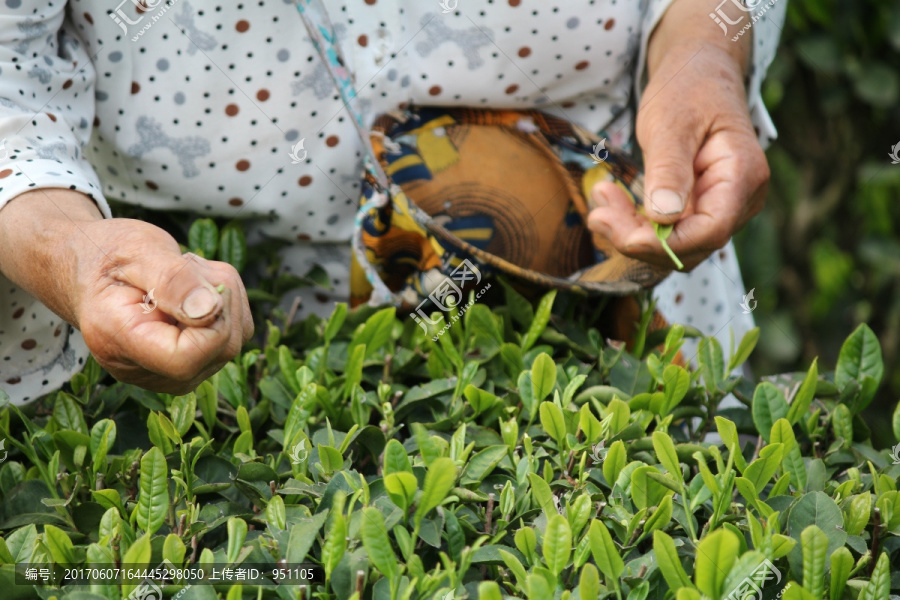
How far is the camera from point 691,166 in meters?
1.16

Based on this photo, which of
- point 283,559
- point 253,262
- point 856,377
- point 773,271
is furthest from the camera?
point 773,271

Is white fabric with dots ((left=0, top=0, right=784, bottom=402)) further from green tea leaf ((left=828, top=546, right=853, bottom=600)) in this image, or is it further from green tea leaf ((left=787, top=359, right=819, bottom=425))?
green tea leaf ((left=828, top=546, right=853, bottom=600))

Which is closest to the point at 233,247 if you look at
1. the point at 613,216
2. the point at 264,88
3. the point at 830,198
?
the point at 264,88

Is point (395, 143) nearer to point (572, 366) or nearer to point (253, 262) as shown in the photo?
point (253, 262)

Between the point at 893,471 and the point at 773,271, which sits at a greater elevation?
the point at 893,471

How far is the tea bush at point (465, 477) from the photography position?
0.72m

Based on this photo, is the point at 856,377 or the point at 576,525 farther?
the point at 856,377

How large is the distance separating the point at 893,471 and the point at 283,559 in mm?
654

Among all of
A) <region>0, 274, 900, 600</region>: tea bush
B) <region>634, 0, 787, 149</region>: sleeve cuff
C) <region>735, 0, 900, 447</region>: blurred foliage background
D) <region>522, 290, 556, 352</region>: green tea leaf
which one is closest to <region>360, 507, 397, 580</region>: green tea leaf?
<region>0, 274, 900, 600</region>: tea bush

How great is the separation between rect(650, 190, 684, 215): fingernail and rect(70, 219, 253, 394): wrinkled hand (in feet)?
1.82

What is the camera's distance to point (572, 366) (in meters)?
1.09

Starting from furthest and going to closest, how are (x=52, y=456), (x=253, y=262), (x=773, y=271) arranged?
(x=773, y=271)
(x=253, y=262)
(x=52, y=456)

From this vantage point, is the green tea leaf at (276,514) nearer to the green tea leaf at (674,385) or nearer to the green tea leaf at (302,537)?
the green tea leaf at (302,537)

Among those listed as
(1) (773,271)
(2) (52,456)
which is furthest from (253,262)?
(1) (773,271)
